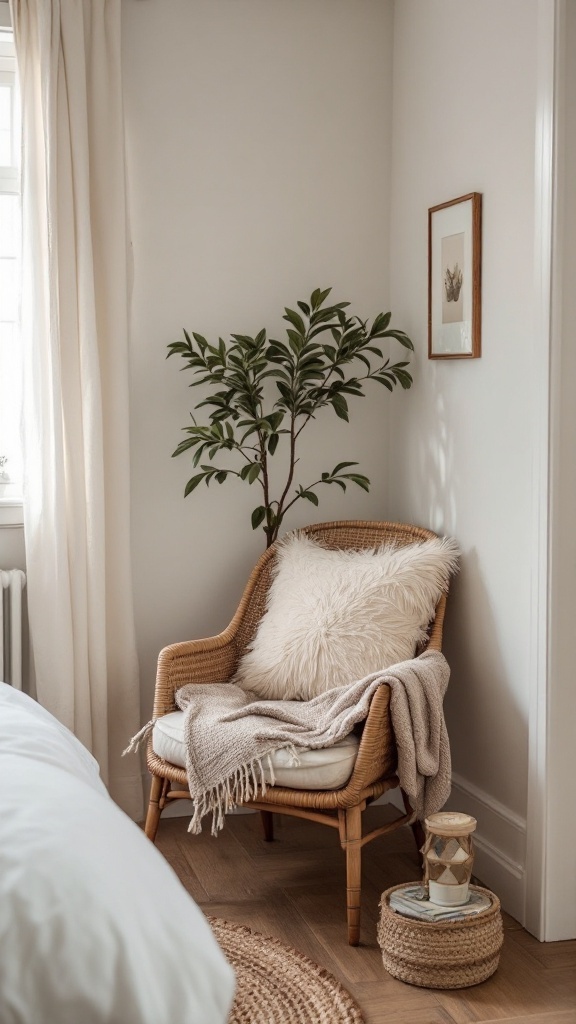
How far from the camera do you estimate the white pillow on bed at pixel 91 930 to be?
1163 mm

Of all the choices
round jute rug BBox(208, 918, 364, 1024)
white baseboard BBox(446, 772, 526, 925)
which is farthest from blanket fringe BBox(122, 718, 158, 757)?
white baseboard BBox(446, 772, 526, 925)

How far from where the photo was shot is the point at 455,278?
3.07 metres

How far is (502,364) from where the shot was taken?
9.30 ft

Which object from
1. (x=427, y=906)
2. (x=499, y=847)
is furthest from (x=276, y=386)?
(x=427, y=906)

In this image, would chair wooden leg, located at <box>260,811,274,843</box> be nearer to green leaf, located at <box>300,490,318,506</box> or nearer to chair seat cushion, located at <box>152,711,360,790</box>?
chair seat cushion, located at <box>152,711,360,790</box>

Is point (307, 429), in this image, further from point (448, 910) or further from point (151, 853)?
point (151, 853)

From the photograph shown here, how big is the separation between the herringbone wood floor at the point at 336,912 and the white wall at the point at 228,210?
1.92 ft

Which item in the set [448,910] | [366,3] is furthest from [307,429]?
[448,910]

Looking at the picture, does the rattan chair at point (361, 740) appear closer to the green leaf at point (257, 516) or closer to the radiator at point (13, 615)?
the green leaf at point (257, 516)

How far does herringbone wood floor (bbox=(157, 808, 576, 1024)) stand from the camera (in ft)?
7.55

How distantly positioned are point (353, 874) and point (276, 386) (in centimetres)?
163

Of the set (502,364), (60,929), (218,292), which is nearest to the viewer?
(60,929)

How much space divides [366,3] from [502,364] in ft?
5.04

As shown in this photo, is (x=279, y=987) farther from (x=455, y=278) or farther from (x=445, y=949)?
(x=455, y=278)
